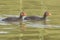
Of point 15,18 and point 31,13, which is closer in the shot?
point 15,18

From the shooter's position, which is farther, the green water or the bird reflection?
the bird reflection

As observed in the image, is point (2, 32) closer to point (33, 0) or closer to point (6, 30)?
point (6, 30)

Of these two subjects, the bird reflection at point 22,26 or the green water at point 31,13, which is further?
the bird reflection at point 22,26

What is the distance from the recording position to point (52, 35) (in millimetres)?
1843

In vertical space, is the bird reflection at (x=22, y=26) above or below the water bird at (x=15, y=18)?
below

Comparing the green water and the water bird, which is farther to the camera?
the water bird

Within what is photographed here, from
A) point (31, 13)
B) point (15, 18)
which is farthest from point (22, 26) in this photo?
point (31, 13)

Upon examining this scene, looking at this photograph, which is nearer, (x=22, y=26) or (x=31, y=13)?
(x=22, y=26)

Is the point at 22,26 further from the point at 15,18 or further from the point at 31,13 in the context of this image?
the point at 31,13

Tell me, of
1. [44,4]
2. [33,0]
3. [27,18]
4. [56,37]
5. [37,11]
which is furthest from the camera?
[33,0]

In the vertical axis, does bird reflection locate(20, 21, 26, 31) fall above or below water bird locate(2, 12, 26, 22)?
below

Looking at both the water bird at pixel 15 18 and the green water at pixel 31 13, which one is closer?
the green water at pixel 31 13

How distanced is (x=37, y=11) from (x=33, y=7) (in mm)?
113

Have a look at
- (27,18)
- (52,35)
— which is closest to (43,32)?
(52,35)
